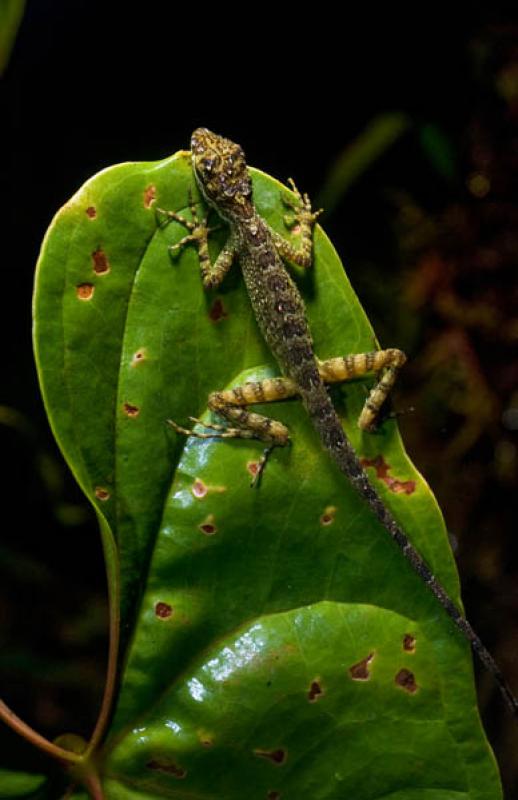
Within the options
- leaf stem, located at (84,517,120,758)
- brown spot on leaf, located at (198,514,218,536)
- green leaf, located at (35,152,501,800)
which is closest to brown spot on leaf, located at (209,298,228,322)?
green leaf, located at (35,152,501,800)

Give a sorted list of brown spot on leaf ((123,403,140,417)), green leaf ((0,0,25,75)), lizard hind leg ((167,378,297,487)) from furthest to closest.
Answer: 1. green leaf ((0,0,25,75))
2. lizard hind leg ((167,378,297,487))
3. brown spot on leaf ((123,403,140,417))

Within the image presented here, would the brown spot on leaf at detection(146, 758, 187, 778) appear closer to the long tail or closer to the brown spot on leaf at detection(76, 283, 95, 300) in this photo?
the long tail

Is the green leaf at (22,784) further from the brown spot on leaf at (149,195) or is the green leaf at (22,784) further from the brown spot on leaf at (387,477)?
the brown spot on leaf at (149,195)

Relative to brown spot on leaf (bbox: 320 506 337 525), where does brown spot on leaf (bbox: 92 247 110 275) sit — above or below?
above

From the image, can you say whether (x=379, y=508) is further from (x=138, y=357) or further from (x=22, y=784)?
(x=22, y=784)

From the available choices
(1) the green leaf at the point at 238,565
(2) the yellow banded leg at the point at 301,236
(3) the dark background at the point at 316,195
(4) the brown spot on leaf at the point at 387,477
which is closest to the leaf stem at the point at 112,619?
(1) the green leaf at the point at 238,565

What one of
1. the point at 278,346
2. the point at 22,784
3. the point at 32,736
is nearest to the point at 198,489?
the point at 278,346
